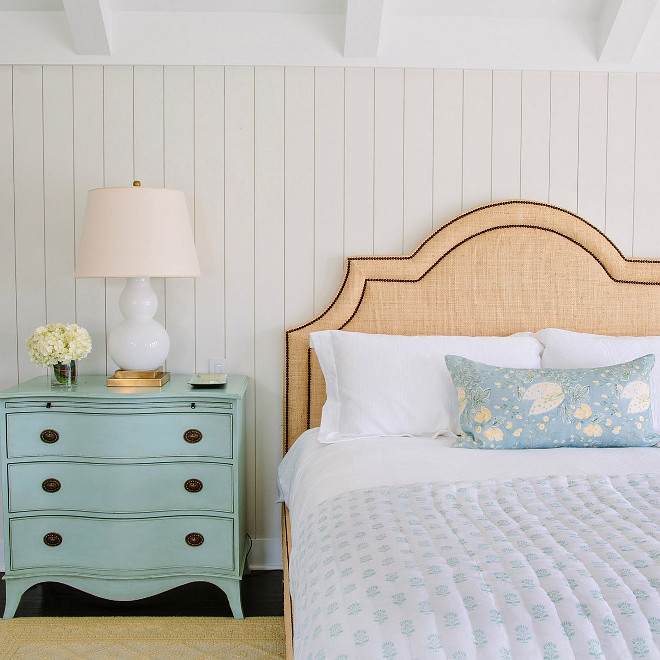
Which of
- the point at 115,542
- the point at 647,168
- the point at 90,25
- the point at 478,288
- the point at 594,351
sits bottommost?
the point at 115,542

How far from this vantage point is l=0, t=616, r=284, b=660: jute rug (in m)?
2.03

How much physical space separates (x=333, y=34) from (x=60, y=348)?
1606 millimetres

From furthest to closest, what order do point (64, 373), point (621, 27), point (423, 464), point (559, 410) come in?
point (621, 27) → point (64, 373) → point (559, 410) → point (423, 464)

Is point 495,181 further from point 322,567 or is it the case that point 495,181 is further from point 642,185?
point 322,567

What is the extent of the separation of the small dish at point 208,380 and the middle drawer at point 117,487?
0.91ft

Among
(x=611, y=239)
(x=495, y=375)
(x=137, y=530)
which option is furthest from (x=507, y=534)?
(x=611, y=239)

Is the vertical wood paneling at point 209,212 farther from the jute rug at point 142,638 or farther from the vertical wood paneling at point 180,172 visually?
the jute rug at point 142,638

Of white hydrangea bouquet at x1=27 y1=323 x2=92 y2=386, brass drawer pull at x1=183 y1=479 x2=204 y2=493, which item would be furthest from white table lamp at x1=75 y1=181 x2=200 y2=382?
brass drawer pull at x1=183 y1=479 x2=204 y2=493

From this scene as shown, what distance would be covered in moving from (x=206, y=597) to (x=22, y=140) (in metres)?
1.94

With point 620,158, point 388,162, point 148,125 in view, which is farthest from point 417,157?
point 148,125

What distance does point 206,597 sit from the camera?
2414 millimetres

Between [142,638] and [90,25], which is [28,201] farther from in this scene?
[142,638]

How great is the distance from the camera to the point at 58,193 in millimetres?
2576

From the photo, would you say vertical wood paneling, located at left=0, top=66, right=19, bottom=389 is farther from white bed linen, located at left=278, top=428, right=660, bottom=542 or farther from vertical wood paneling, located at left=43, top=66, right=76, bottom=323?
white bed linen, located at left=278, top=428, right=660, bottom=542
